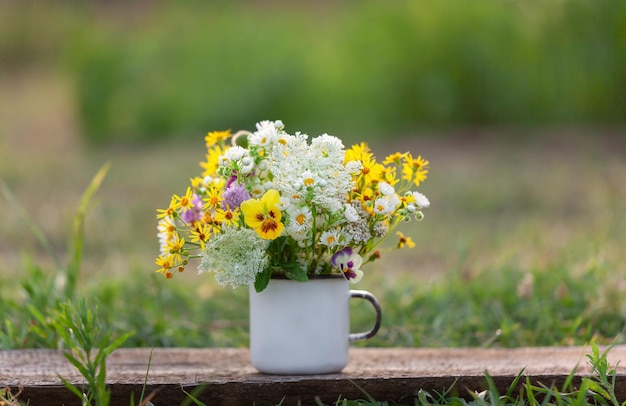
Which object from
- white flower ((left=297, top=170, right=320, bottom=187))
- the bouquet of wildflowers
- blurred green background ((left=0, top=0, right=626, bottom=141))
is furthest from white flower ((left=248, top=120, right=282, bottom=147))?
blurred green background ((left=0, top=0, right=626, bottom=141))

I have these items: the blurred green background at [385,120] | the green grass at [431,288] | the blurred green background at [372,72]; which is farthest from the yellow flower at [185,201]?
the blurred green background at [372,72]

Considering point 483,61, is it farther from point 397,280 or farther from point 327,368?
point 327,368

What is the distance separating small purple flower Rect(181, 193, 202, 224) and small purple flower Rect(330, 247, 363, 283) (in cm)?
28

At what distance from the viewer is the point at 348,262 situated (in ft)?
5.78

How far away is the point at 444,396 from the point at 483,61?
18.1ft

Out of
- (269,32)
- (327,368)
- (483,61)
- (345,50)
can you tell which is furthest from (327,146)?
(269,32)

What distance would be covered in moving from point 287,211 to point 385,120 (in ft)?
18.7

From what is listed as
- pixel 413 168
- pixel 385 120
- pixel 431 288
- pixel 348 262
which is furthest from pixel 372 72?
pixel 348 262

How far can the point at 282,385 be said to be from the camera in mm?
1723

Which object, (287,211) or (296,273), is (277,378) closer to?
(296,273)

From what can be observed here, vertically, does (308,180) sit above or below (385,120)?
above

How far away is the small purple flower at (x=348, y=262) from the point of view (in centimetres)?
176

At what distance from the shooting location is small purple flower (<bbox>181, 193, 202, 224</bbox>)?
1851 mm

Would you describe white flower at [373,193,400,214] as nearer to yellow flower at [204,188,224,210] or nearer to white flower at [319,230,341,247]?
white flower at [319,230,341,247]
